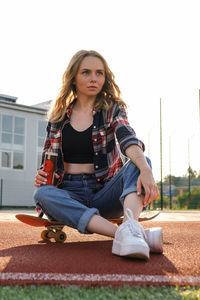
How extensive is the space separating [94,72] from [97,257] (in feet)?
4.40

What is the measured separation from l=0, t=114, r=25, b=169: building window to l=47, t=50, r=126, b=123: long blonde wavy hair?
2242cm

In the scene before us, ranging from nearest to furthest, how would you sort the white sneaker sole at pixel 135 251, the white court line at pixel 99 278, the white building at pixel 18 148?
the white court line at pixel 99 278
the white sneaker sole at pixel 135 251
the white building at pixel 18 148

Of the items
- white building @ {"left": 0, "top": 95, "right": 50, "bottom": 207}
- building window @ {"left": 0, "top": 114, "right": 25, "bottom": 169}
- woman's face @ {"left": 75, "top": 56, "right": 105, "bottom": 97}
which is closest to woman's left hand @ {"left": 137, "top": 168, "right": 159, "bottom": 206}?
woman's face @ {"left": 75, "top": 56, "right": 105, "bottom": 97}

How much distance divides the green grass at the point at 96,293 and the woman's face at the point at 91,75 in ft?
5.59

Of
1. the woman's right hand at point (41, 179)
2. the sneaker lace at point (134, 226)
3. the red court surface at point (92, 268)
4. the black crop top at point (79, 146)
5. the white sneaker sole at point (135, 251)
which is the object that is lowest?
the red court surface at point (92, 268)

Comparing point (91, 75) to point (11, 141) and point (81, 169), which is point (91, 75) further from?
point (11, 141)

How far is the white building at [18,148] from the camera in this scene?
2491cm

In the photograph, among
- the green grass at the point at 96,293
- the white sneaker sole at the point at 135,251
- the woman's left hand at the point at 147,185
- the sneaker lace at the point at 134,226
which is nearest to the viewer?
the green grass at the point at 96,293

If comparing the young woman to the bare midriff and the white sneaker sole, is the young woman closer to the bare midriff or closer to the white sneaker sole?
the bare midriff

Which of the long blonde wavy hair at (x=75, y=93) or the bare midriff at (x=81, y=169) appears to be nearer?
the bare midriff at (x=81, y=169)

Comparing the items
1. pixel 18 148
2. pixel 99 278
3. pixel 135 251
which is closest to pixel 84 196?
pixel 135 251

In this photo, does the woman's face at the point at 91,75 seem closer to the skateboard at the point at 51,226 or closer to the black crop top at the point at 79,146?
the black crop top at the point at 79,146

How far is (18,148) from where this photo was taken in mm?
25750

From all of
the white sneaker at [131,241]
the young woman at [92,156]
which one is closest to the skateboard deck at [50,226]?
the young woman at [92,156]
